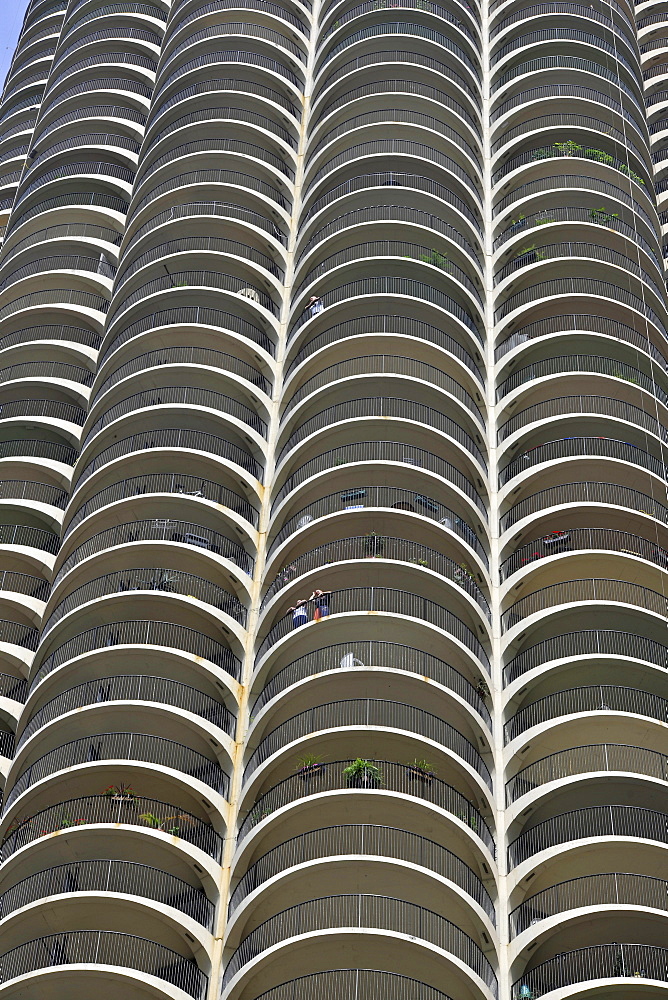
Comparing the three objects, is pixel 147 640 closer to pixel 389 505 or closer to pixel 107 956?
pixel 389 505

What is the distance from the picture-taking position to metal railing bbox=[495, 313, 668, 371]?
49406mm

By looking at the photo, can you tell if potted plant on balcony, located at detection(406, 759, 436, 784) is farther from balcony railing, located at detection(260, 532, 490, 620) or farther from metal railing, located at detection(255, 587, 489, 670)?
balcony railing, located at detection(260, 532, 490, 620)

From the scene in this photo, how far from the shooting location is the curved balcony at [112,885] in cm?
3662

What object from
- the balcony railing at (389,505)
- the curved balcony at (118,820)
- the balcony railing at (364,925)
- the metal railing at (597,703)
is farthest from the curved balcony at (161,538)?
the balcony railing at (364,925)

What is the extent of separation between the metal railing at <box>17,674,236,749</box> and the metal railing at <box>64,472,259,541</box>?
6892mm

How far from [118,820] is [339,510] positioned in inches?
452

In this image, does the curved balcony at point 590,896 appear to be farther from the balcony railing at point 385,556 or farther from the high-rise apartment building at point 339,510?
the balcony railing at point 385,556

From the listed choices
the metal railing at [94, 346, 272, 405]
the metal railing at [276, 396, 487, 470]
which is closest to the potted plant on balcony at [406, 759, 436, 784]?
the metal railing at [276, 396, 487, 470]

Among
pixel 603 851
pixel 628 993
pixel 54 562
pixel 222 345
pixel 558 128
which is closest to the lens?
pixel 628 993

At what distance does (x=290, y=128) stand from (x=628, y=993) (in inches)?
1491

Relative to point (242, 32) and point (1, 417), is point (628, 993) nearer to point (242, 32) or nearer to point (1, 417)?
point (1, 417)

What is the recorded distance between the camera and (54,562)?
46.5m

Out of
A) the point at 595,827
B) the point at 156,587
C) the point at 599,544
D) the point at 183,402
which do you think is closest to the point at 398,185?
the point at 183,402

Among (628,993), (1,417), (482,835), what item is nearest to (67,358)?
(1,417)
